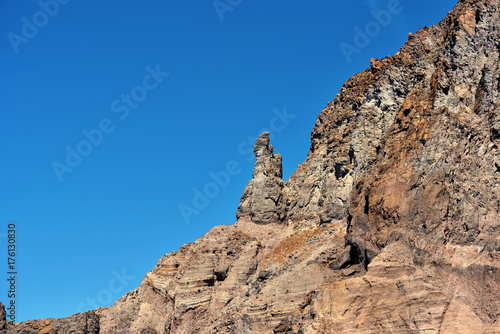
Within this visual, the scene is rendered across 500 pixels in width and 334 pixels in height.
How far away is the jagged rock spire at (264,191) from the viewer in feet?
350

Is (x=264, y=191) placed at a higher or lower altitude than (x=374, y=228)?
higher

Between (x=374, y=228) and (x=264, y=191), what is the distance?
128 ft

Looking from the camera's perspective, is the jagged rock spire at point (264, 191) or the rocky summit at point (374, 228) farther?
the jagged rock spire at point (264, 191)

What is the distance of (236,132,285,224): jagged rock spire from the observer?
106812mm

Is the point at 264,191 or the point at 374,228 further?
the point at 264,191

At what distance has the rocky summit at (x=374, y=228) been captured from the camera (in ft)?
207

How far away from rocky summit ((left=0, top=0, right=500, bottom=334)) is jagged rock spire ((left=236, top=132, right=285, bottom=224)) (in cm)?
19

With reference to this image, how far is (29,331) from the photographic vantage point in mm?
99562

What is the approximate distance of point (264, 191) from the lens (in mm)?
109562

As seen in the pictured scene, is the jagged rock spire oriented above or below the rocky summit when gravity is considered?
above

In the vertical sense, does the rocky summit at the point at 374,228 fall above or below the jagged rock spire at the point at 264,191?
below

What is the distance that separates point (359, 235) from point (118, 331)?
39020 mm

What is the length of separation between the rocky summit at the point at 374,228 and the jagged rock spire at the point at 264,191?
190 mm

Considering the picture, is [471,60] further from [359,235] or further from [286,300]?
[286,300]
